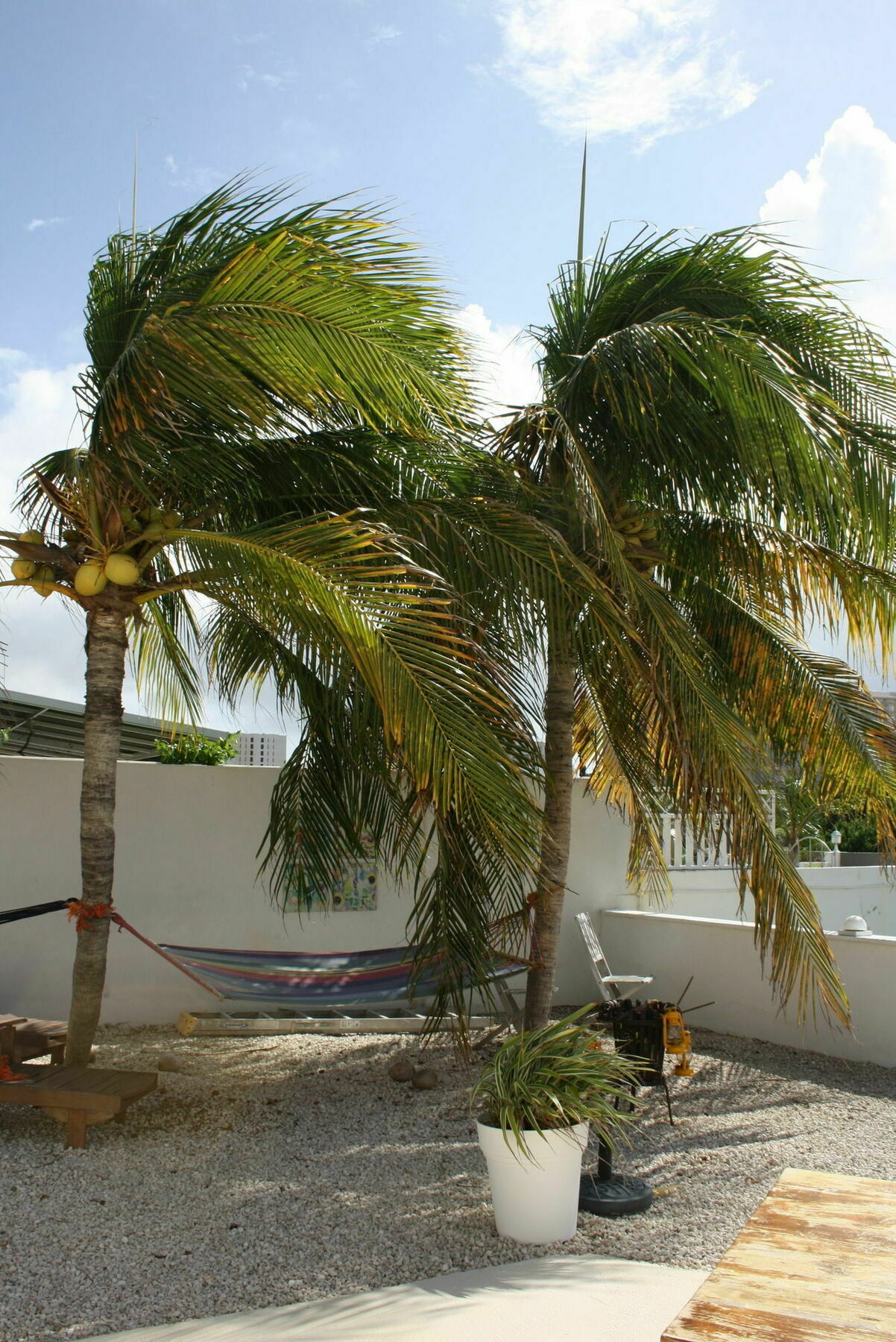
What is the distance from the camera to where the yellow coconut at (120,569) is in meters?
4.31

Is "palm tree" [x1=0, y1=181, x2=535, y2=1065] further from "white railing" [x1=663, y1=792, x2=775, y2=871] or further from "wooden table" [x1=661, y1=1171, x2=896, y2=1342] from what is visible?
"white railing" [x1=663, y1=792, x2=775, y2=871]

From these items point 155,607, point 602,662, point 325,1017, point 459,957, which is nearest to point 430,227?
point 602,662

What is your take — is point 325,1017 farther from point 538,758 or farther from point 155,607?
point 538,758

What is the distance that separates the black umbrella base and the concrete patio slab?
0.52m

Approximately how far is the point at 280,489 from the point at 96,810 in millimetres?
1644

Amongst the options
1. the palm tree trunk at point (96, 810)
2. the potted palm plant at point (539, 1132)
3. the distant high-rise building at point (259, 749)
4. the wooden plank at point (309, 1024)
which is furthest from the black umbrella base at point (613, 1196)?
the distant high-rise building at point (259, 749)

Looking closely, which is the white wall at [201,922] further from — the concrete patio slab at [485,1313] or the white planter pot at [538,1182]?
the concrete patio slab at [485,1313]

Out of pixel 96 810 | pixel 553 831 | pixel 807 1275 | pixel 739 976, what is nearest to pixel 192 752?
pixel 96 810

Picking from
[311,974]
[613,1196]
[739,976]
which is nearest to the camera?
[613,1196]

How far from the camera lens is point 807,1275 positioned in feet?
5.75

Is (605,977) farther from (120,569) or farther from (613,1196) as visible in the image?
(120,569)

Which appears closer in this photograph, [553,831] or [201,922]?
[553,831]

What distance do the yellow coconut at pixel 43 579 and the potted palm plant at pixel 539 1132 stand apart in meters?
2.77

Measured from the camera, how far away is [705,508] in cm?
546
